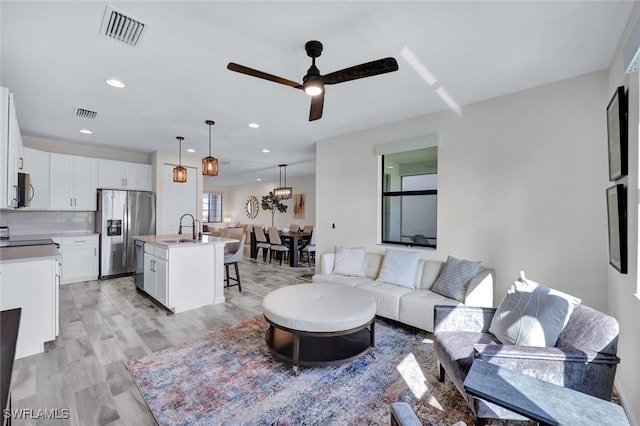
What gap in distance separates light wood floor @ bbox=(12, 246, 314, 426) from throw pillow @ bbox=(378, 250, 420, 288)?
1814 mm

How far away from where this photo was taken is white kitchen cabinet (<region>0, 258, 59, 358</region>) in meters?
2.59

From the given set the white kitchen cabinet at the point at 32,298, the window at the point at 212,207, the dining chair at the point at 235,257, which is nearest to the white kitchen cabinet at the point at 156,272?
the dining chair at the point at 235,257

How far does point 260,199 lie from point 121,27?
31.3 feet

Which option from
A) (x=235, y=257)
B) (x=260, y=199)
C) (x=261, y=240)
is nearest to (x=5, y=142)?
(x=235, y=257)

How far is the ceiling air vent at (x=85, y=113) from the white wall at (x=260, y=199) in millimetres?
6369

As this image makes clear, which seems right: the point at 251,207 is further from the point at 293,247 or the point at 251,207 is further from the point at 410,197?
the point at 410,197

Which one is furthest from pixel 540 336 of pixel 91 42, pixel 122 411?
pixel 91 42

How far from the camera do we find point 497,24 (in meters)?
2.02

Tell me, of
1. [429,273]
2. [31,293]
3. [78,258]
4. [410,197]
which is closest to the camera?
[31,293]

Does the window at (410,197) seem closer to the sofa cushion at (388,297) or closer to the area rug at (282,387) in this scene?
the sofa cushion at (388,297)

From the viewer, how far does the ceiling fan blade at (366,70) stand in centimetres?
192

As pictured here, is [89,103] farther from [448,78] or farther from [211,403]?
[448,78]

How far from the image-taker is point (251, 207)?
1188 centimetres

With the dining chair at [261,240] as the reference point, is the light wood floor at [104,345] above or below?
below
